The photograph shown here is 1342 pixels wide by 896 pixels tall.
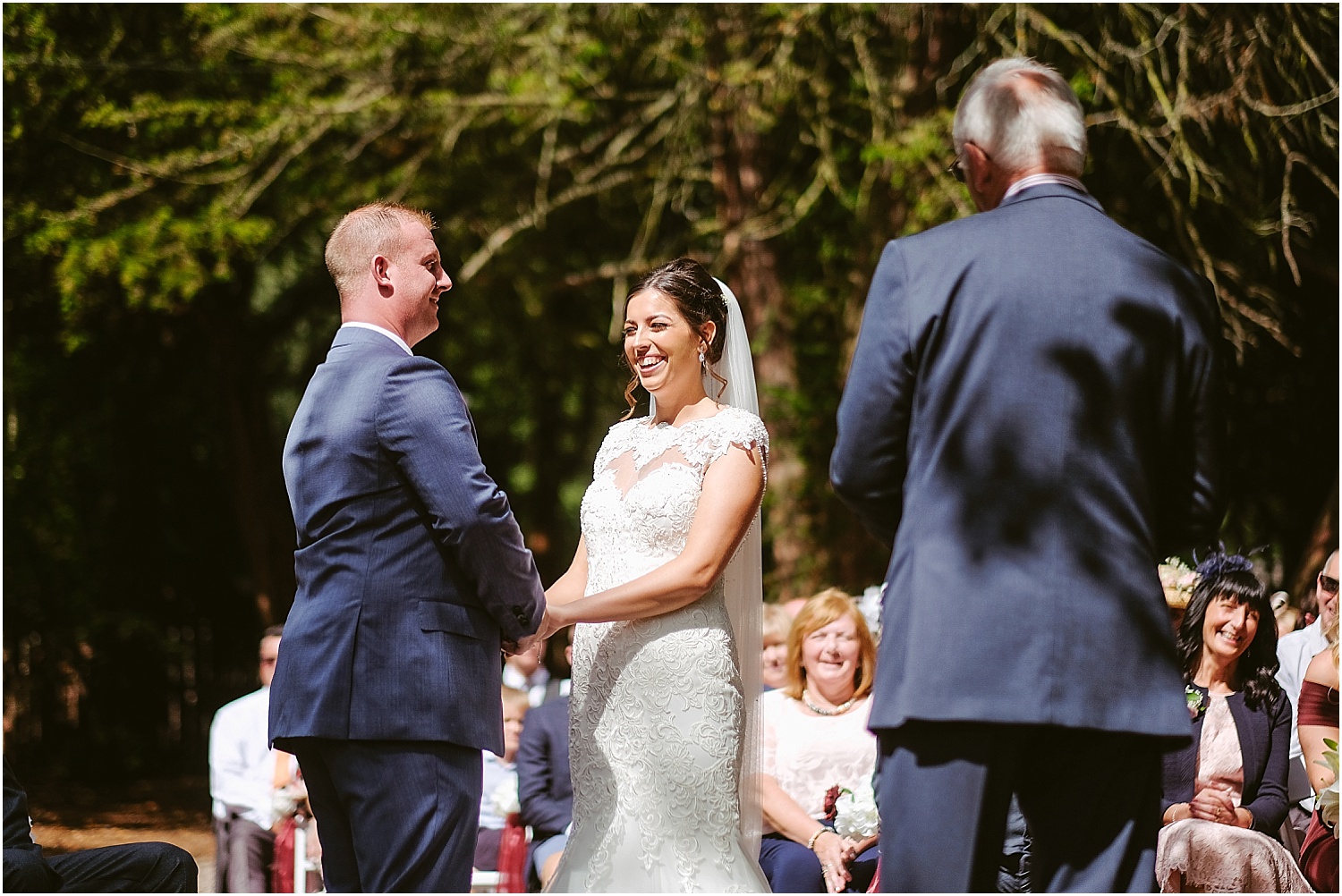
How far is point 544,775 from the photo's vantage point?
5.93m

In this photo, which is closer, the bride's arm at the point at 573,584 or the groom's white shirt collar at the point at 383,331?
the groom's white shirt collar at the point at 383,331

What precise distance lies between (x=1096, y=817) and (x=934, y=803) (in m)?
0.31

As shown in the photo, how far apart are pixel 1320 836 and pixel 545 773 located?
3148mm

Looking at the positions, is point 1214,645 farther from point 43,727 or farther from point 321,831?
point 43,727

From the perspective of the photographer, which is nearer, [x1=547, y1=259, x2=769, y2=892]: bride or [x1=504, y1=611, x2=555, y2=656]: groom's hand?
[x1=504, y1=611, x2=555, y2=656]: groom's hand

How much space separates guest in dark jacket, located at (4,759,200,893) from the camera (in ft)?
11.9

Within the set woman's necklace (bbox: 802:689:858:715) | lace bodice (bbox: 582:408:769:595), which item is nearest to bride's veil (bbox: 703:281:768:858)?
lace bodice (bbox: 582:408:769:595)

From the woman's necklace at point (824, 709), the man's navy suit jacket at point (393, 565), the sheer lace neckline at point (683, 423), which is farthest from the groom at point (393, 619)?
the woman's necklace at point (824, 709)

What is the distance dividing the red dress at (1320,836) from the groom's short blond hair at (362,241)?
11.8 ft

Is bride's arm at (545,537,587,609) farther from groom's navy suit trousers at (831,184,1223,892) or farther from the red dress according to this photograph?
the red dress

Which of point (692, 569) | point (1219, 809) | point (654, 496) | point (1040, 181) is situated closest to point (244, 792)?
point (654, 496)

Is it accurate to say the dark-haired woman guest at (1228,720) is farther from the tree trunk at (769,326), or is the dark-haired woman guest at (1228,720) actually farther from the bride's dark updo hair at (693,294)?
the tree trunk at (769,326)

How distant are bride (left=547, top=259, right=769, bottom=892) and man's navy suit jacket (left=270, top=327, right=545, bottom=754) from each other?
0.43 m

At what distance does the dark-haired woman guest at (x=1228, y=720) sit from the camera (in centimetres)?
476
